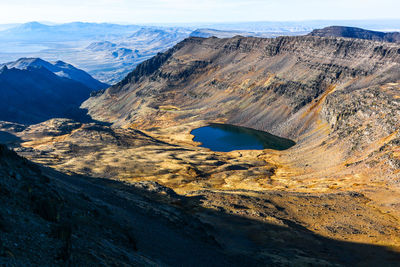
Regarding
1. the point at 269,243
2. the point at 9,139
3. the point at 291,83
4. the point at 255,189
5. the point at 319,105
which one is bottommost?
the point at 255,189

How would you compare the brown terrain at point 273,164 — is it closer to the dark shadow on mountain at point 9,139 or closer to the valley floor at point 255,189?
the valley floor at point 255,189

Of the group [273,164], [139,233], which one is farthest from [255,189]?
[139,233]

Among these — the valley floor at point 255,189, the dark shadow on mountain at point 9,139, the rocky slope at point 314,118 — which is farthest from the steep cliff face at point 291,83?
the dark shadow on mountain at point 9,139

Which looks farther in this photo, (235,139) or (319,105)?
(319,105)

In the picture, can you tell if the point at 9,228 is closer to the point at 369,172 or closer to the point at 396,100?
the point at 369,172

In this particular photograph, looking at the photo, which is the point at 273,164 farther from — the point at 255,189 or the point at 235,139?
the point at 235,139

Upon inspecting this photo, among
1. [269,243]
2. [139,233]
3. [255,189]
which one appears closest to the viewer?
[139,233]
